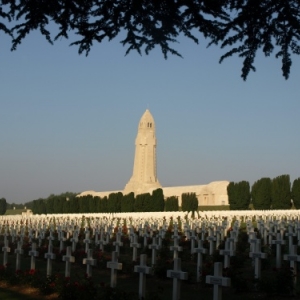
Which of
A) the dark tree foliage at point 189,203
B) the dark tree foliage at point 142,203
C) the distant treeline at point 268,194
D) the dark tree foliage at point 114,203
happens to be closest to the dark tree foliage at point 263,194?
the distant treeline at point 268,194

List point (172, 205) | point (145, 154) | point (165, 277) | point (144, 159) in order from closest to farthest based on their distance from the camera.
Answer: point (165, 277) → point (172, 205) → point (144, 159) → point (145, 154)

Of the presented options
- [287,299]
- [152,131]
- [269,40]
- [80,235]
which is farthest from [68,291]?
[152,131]

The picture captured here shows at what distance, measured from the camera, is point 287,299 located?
667cm

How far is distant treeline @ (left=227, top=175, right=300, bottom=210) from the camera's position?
34469 mm

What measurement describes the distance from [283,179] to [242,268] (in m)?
26.4

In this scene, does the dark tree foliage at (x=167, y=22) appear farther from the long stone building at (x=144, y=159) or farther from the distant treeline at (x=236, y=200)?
the long stone building at (x=144, y=159)

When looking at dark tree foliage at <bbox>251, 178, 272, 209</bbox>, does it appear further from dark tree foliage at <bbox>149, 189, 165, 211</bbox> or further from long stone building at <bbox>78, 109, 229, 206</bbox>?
long stone building at <bbox>78, 109, 229, 206</bbox>

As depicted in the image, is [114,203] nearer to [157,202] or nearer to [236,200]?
[157,202]

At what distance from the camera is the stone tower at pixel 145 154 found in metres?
72.4

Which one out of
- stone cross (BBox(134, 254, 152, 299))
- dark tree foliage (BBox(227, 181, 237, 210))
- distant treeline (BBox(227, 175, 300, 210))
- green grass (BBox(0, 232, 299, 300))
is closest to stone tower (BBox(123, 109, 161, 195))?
dark tree foliage (BBox(227, 181, 237, 210))

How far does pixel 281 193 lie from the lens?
34.5 m

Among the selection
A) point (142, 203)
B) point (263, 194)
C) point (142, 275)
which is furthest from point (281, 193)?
point (142, 275)

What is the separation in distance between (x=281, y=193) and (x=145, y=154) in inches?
1594

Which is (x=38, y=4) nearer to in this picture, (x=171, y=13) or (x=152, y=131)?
(x=171, y=13)
